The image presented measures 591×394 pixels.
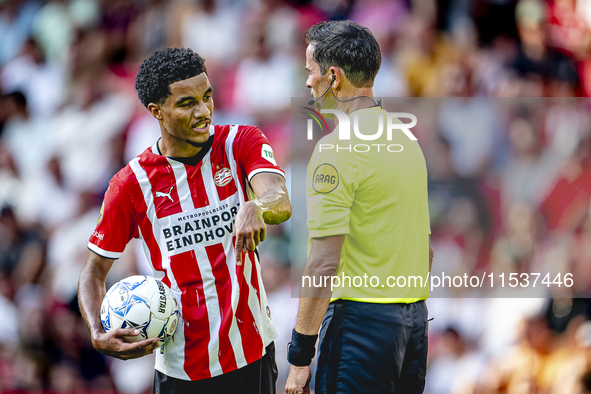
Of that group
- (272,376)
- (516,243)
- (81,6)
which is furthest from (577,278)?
(81,6)

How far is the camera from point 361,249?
2.73 metres

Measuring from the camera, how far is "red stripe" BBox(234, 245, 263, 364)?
3.02 metres

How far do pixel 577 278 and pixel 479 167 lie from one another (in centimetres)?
135

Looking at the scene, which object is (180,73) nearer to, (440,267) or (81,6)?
(440,267)

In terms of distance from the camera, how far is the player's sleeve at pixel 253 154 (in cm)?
294

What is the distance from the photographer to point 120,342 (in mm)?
2744

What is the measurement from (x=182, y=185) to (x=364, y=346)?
1226 mm

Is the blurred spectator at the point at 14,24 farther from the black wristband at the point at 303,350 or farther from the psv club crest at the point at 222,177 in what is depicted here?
the black wristband at the point at 303,350

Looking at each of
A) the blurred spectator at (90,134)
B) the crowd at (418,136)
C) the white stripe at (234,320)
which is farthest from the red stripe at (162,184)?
the blurred spectator at (90,134)

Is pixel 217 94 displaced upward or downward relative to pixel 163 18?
downward

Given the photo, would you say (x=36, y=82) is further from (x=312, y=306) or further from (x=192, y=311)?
(x=312, y=306)

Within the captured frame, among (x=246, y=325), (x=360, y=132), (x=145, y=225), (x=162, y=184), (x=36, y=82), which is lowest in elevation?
(x=246, y=325)

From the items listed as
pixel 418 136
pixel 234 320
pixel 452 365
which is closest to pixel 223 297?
pixel 234 320

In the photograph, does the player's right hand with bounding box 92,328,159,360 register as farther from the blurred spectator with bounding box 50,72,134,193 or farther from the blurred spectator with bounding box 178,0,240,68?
the blurred spectator with bounding box 178,0,240,68
